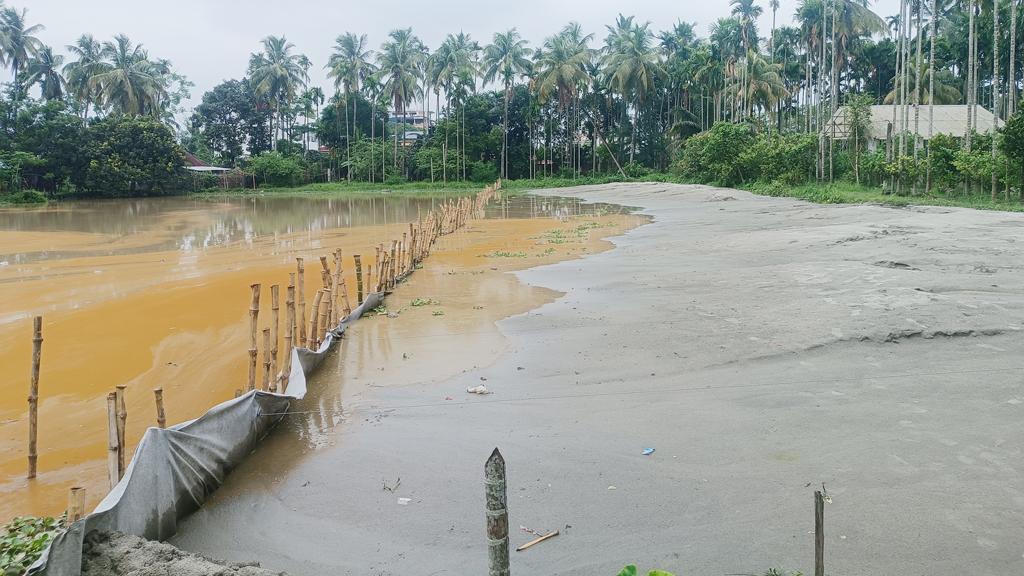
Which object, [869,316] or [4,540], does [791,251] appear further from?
[4,540]

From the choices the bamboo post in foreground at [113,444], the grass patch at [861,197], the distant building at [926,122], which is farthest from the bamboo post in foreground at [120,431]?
the distant building at [926,122]

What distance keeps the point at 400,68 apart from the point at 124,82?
59.2 ft

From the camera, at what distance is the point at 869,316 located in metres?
8.23

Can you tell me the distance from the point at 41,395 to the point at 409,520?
15.8 ft

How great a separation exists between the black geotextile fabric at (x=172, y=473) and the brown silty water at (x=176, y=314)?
0.61 meters

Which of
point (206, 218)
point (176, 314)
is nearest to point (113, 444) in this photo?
point (176, 314)

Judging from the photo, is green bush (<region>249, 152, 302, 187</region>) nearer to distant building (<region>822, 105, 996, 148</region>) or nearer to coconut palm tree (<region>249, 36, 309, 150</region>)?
coconut palm tree (<region>249, 36, 309, 150</region>)

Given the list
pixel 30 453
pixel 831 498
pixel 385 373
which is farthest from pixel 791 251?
pixel 30 453

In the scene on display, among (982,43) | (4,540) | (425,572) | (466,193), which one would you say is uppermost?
(982,43)

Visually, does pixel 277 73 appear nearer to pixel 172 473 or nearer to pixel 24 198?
pixel 24 198

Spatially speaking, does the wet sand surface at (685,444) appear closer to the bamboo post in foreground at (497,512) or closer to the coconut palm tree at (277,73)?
the bamboo post in foreground at (497,512)

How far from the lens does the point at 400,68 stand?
52.2m

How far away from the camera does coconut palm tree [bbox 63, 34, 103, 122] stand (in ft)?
168

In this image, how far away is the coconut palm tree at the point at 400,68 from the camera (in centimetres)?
5250
